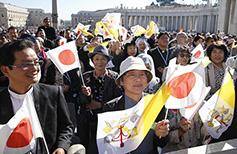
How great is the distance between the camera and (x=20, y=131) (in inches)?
67.2

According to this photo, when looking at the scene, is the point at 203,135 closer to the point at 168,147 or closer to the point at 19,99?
the point at 168,147

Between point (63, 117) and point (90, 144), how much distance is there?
5.07 feet

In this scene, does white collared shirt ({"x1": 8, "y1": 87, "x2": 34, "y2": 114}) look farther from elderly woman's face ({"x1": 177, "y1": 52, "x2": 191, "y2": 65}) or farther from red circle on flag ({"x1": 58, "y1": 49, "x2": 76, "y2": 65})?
elderly woman's face ({"x1": 177, "y1": 52, "x2": 191, "y2": 65})

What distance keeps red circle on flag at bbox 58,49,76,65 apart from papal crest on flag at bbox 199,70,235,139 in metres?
1.96

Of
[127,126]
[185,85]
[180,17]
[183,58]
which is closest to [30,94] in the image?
[127,126]

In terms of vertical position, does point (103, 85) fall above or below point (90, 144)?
above

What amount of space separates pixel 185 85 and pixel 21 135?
1.58 meters

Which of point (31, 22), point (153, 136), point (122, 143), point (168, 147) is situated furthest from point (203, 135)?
point (31, 22)

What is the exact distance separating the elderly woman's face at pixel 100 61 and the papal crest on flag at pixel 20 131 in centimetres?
186

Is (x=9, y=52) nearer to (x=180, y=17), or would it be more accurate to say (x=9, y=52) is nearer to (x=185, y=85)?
(x=185, y=85)

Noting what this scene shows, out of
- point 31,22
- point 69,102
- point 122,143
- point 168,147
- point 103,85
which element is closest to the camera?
point 122,143

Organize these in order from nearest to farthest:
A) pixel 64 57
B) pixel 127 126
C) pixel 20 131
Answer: pixel 20 131
pixel 127 126
pixel 64 57

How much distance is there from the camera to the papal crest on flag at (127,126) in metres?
1.88

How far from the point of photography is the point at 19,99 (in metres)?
2.07
